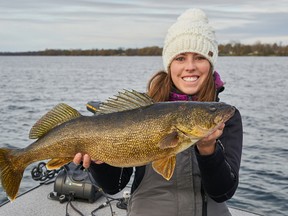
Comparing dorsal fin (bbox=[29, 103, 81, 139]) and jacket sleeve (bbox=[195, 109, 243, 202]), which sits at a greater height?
dorsal fin (bbox=[29, 103, 81, 139])

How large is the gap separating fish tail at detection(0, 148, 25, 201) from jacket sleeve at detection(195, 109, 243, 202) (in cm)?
149

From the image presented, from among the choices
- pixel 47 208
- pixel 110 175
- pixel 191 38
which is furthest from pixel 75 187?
pixel 191 38

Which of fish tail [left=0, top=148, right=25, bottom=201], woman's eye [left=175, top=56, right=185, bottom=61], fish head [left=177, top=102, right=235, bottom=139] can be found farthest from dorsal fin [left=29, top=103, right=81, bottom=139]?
woman's eye [left=175, top=56, right=185, bottom=61]

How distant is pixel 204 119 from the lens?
119 inches

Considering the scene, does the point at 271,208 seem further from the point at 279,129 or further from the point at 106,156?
the point at 279,129

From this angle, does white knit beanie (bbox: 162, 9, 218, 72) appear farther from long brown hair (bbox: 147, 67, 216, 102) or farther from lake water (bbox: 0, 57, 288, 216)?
lake water (bbox: 0, 57, 288, 216)

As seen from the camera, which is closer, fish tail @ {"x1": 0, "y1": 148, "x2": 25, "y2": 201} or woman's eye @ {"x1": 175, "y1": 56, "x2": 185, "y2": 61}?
fish tail @ {"x1": 0, "y1": 148, "x2": 25, "y2": 201}

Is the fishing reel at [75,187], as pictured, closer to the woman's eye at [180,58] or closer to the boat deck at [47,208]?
the boat deck at [47,208]

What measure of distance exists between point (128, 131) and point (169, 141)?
1.10ft

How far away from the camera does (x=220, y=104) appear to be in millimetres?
3074

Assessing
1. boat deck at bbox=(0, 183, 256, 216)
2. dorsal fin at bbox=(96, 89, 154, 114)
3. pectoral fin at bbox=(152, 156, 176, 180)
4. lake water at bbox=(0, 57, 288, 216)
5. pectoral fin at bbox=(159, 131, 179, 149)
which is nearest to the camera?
pectoral fin at bbox=(159, 131, 179, 149)

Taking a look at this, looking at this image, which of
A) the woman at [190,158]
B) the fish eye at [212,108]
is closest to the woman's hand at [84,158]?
the woman at [190,158]

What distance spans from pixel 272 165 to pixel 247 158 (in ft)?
2.74

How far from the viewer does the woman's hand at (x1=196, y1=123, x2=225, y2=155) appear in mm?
3008
